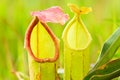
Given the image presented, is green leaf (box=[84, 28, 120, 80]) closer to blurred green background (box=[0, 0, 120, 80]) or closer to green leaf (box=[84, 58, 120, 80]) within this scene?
green leaf (box=[84, 58, 120, 80])

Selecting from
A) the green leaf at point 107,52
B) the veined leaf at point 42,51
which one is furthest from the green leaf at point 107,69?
the veined leaf at point 42,51

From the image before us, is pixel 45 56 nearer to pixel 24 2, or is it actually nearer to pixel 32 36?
pixel 32 36

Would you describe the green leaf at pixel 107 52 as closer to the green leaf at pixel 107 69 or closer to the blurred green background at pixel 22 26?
the green leaf at pixel 107 69

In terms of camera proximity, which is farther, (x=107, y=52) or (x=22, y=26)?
(x=22, y=26)

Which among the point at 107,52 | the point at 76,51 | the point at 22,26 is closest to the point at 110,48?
the point at 107,52

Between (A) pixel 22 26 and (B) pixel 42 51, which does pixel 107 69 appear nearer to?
(B) pixel 42 51

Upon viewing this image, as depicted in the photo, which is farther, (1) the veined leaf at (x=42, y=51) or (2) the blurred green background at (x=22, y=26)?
(2) the blurred green background at (x=22, y=26)

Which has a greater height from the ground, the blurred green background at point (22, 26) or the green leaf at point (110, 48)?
the green leaf at point (110, 48)

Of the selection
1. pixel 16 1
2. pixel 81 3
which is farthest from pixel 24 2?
pixel 81 3

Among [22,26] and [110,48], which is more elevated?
[110,48]
